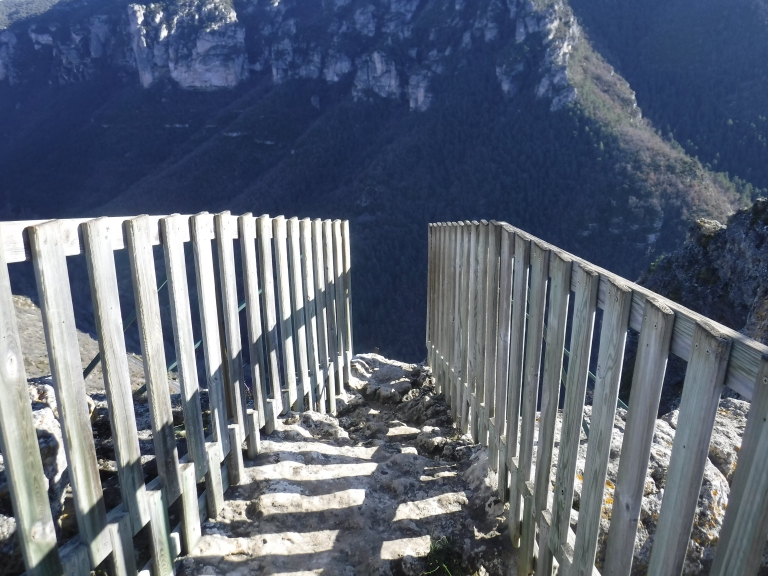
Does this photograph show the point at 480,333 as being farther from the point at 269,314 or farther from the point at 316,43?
the point at 316,43

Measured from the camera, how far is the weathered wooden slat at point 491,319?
252 cm

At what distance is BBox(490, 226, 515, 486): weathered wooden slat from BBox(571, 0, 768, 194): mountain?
5020 centimetres

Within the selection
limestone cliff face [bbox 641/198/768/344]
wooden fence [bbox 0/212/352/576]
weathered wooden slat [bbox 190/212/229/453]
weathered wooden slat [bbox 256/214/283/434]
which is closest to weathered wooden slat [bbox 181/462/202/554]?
wooden fence [bbox 0/212/352/576]

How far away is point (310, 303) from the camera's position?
371 centimetres

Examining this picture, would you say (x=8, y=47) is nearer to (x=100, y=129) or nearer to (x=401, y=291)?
(x=100, y=129)

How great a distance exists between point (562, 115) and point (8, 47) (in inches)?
3742

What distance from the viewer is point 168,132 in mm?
79625

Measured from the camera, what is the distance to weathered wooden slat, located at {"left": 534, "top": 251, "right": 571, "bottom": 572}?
5.66 feet

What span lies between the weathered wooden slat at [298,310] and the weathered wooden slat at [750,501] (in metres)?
2.70

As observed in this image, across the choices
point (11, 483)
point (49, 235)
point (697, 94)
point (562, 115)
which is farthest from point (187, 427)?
point (697, 94)

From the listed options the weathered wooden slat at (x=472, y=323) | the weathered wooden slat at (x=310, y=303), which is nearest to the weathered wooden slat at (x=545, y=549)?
the weathered wooden slat at (x=472, y=323)

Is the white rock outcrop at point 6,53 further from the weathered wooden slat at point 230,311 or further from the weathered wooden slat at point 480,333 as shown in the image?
the weathered wooden slat at point 480,333

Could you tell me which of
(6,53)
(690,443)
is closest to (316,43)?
(6,53)

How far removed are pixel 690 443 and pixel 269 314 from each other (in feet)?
7.41
